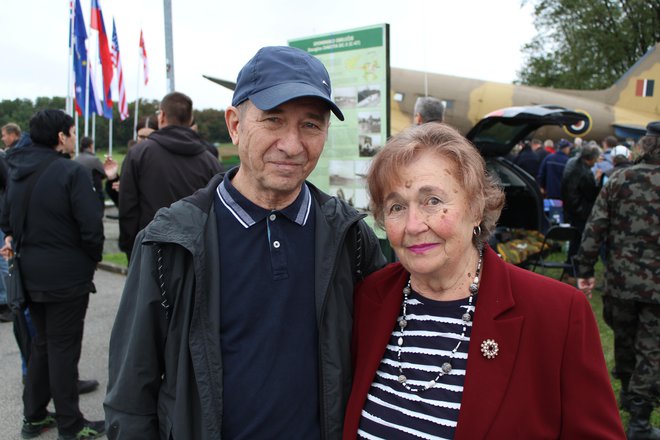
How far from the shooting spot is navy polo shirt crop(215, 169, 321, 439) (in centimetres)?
155

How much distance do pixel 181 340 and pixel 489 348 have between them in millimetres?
911

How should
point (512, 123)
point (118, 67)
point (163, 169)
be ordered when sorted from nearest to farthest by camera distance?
1. point (163, 169)
2. point (512, 123)
3. point (118, 67)

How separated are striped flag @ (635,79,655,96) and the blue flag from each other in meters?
18.7

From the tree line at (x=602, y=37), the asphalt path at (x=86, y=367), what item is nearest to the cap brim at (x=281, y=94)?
the asphalt path at (x=86, y=367)

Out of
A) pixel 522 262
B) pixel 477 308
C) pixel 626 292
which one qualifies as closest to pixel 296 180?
pixel 477 308

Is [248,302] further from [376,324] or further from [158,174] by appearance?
[158,174]

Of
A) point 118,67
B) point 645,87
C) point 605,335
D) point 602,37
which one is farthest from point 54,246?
point 602,37

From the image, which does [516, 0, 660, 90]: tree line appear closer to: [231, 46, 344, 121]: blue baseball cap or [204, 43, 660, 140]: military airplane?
[204, 43, 660, 140]: military airplane

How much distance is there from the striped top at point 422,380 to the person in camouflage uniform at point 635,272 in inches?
105

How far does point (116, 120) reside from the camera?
21.7m

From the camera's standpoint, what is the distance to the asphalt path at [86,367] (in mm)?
4000

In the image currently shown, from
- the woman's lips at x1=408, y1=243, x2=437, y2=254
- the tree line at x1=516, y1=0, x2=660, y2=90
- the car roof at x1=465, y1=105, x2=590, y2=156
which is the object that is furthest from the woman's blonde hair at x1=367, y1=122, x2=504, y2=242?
the tree line at x1=516, y1=0, x2=660, y2=90

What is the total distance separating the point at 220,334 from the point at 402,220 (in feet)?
2.18

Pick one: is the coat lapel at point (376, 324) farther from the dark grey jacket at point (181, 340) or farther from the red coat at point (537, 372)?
the red coat at point (537, 372)
